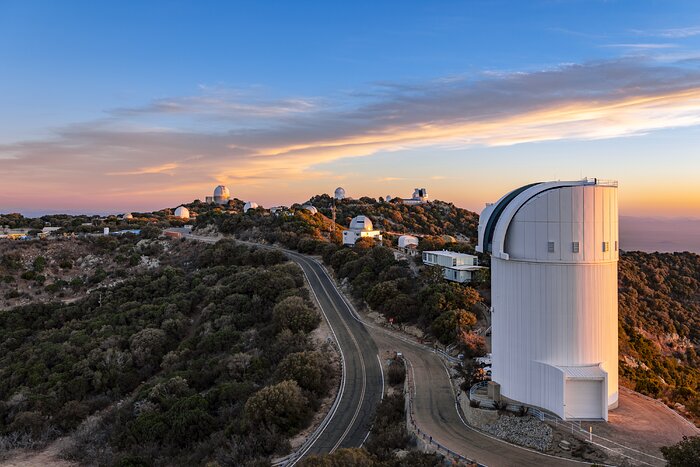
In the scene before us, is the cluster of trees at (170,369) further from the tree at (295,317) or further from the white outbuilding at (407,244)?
the white outbuilding at (407,244)

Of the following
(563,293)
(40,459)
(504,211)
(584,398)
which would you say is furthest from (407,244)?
(40,459)

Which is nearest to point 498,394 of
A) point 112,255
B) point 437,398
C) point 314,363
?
point 437,398

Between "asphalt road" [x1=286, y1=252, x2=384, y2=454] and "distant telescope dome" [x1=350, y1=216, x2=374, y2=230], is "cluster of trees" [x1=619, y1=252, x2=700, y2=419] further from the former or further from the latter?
"distant telescope dome" [x1=350, y1=216, x2=374, y2=230]

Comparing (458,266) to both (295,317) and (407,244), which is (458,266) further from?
(407,244)

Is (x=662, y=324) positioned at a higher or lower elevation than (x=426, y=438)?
lower

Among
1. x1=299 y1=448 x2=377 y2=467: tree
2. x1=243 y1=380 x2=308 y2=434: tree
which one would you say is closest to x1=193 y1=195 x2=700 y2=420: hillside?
x1=243 y1=380 x2=308 y2=434: tree

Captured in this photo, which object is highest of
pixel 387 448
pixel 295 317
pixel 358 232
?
pixel 358 232

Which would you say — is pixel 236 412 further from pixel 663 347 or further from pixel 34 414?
pixel 663 347
